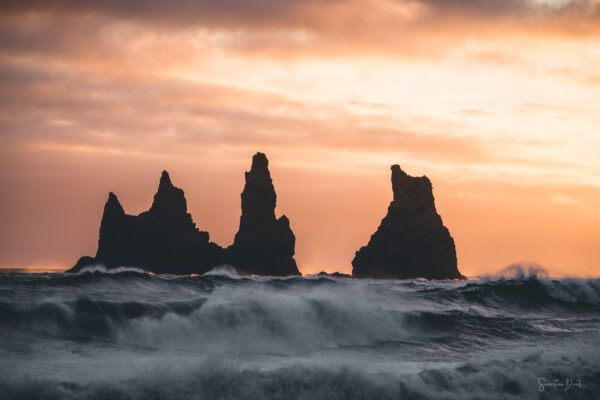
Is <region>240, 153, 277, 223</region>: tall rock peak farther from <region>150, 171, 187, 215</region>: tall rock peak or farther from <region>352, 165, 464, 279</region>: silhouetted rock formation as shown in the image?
<region>352, 165, 464, 279</region>: silhouetted rock formation

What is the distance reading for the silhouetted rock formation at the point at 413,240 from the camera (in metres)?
97.1

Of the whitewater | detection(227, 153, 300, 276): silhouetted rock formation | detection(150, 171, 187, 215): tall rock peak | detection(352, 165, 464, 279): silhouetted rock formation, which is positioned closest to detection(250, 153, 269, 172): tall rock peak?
detection(227, 153, 300, 276): silhouetted rock formation

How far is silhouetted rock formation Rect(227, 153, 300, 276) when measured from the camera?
322ft

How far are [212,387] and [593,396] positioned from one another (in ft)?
27.8

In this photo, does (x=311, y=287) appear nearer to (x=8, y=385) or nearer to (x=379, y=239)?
(x=8, y=385)

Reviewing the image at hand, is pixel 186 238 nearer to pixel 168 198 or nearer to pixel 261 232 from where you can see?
pixel 168 198

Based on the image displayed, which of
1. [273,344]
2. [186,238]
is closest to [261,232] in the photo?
[186,238]

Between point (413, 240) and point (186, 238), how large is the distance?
106 ft

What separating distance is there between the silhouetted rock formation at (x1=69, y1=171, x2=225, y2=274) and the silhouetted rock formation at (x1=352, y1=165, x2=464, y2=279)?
23.1m

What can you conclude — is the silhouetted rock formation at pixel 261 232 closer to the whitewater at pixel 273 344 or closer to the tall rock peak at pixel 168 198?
the tall rock peak at pixel 168 198

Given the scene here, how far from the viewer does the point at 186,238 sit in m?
102

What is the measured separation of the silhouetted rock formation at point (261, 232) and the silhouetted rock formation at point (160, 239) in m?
4.08

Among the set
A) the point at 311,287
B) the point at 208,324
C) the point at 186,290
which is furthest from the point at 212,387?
the point at 311,287

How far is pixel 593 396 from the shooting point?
52.0 ft
